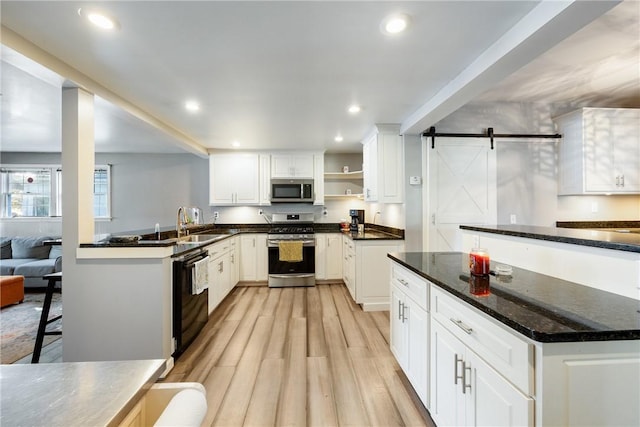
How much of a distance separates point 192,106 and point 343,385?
9.82ft

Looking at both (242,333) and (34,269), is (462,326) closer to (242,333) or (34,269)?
(242,333)

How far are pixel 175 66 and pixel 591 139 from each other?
4.55 metres

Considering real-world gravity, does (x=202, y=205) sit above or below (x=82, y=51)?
below

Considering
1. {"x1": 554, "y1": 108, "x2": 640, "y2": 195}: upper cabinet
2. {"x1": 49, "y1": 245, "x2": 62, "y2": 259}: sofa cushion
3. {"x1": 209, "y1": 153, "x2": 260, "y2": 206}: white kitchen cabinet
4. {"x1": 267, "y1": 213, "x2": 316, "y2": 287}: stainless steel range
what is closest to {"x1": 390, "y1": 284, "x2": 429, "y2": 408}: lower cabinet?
{"x1": 267, "y1": 213, "x2": 316, "y2": 287}: stainless steel range

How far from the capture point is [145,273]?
2197 mm

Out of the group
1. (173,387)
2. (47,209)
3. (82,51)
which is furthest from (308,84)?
(47,209)

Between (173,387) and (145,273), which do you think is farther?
(145,273)

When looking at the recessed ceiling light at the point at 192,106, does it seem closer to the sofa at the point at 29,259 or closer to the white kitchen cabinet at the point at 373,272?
the white kitchen cabinet at the point at 373,272

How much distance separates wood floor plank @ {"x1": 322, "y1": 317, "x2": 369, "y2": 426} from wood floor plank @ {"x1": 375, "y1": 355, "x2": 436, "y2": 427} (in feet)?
0.79

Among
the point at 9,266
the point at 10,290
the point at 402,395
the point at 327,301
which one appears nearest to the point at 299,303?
the point at 327,301

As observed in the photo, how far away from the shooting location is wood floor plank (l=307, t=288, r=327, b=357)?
8.30 feet

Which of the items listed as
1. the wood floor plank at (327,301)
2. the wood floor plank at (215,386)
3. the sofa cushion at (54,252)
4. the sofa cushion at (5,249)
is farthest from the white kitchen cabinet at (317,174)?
the sofa cushion at (5,249)

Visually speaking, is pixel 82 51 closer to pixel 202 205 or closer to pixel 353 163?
pixel 202 205

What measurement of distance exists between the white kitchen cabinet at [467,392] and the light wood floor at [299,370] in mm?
417
